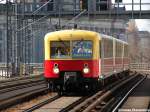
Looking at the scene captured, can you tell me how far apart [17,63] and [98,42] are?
2467 centimetres

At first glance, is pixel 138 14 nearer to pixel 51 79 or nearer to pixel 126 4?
pixel 126 4

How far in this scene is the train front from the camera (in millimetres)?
21547

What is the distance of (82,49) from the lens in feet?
71.6

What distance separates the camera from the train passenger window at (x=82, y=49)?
21.8 meters

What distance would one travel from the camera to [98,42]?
72.8 ft

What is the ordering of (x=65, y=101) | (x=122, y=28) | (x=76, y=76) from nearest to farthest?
(x=65, y=101) < (x=76, y=76) < (x=122, y=28)

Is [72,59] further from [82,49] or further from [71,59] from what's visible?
[82,49]

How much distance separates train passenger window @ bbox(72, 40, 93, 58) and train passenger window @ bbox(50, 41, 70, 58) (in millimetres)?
235

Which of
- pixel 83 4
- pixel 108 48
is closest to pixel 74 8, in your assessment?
pixel 83 4

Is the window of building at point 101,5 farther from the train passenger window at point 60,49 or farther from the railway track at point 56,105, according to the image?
the railway track at point 56,105

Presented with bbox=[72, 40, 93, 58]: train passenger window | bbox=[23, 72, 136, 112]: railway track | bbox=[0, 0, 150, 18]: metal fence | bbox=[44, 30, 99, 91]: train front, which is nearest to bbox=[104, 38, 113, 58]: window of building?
bbox=[44, 30, 99, 91]: train front

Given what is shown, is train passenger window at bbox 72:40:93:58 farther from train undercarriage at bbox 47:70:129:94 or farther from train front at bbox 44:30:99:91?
train undercarriage at bbox 47:70:129:94

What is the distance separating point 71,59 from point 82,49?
23.1 inches

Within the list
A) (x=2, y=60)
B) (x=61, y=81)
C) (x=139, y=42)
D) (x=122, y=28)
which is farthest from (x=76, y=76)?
(x=139, y=42)
